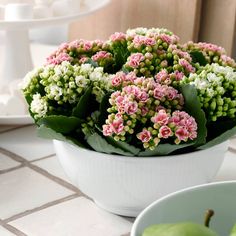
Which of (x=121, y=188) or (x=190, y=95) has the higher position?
(x=190, y=95)

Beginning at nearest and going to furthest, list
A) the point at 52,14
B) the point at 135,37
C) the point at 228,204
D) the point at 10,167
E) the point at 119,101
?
the point at 228,204 < the point at 119,101 < the point at 135,37 < the point at 10,167 < the point at 52,14

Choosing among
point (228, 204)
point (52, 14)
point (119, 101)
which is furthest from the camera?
point (52, 14)

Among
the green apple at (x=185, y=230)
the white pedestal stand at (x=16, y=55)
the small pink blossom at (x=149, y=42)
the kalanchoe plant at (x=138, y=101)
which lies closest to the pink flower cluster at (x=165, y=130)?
the kalanchoe plant at (x=138, y=101)

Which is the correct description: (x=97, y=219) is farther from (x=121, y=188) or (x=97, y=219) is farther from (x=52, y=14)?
(x=52, y=14)

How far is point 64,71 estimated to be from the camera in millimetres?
766

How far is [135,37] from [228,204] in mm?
293

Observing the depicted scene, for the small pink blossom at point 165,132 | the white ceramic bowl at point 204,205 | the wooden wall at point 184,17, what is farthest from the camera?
the wooden wall at point 184,17

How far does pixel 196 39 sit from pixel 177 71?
561 millimetres

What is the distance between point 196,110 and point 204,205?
173 mm

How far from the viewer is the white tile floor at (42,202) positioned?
0.78m

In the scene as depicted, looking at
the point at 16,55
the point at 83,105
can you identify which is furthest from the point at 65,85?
the point at 16,55

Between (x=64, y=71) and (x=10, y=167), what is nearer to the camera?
(x=64, y=71)

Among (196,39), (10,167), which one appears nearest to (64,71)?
(10,167)

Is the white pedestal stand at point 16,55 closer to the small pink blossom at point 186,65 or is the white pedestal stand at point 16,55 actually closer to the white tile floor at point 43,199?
the white tile floor at point 43,199
